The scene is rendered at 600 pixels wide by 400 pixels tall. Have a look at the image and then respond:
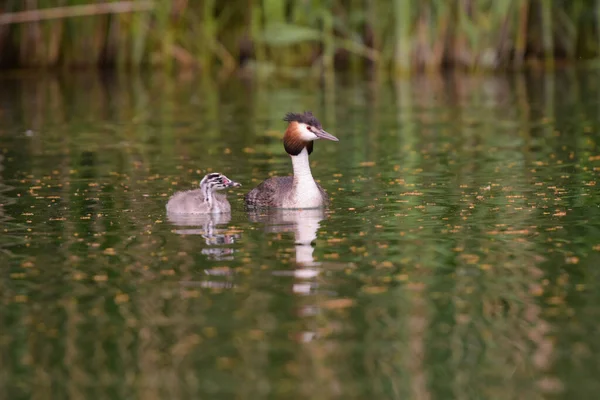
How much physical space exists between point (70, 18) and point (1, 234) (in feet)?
58.7

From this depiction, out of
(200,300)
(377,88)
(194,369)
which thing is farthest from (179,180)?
(377,88)

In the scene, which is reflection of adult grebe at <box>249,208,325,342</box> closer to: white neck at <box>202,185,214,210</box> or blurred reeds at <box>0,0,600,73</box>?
white neck at <box>202,185,214,210</box>

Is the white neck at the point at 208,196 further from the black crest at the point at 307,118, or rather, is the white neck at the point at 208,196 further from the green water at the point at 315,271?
the black crest at the point at 307,118

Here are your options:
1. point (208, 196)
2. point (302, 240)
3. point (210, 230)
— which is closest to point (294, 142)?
point (208, 196)

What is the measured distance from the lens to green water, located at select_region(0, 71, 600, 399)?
6551 millimetres

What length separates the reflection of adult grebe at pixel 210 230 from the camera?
9.59 metres

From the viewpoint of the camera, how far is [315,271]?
8789 mm

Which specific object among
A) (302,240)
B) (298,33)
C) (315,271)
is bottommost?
(315,271)

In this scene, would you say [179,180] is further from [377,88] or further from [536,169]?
[377,88]

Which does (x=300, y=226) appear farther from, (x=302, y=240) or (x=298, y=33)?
(x=298, y=33)

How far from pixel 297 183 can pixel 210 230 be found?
1.32m

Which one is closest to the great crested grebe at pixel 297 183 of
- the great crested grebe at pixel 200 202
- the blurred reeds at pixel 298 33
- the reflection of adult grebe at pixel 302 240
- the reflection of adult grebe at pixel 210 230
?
the reflection of adult grebe at pixel 302 240

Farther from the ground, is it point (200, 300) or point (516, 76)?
point (516, 76)

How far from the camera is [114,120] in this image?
69.1 feet
